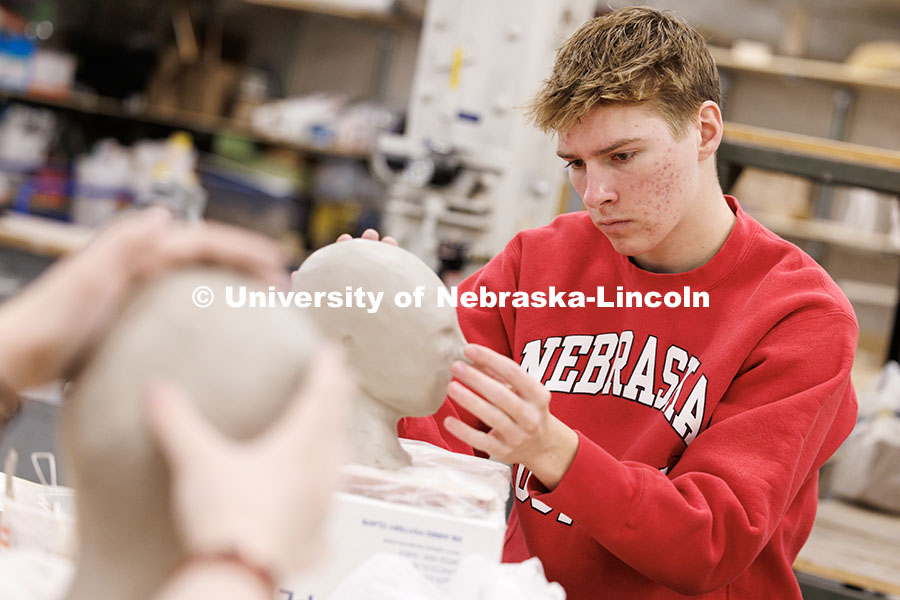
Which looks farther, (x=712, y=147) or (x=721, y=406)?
(x=712, y=147)

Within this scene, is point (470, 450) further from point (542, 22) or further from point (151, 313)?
point (542, 22)

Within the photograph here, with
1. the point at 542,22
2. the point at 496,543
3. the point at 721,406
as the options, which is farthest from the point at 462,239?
the point at 496,543

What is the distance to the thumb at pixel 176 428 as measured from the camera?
551 mm

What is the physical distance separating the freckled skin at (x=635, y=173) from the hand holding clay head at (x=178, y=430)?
0.80 meters

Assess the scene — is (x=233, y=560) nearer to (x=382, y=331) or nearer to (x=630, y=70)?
(x=382, y=331)

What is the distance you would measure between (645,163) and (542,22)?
5.41 feet

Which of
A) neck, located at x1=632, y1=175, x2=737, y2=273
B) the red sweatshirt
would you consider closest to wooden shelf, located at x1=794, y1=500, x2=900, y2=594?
the red sweatshirt

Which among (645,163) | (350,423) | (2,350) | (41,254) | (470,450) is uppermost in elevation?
(645,163)

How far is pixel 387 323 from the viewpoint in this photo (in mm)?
1163

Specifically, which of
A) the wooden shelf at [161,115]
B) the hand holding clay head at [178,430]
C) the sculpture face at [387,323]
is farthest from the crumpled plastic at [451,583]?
the wooden shelf at [161,115]

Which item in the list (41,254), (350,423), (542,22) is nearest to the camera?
(350,423)

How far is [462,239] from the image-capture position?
2.88m

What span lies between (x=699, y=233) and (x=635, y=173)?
178mm

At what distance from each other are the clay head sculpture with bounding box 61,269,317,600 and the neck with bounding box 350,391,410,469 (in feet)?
1.69
